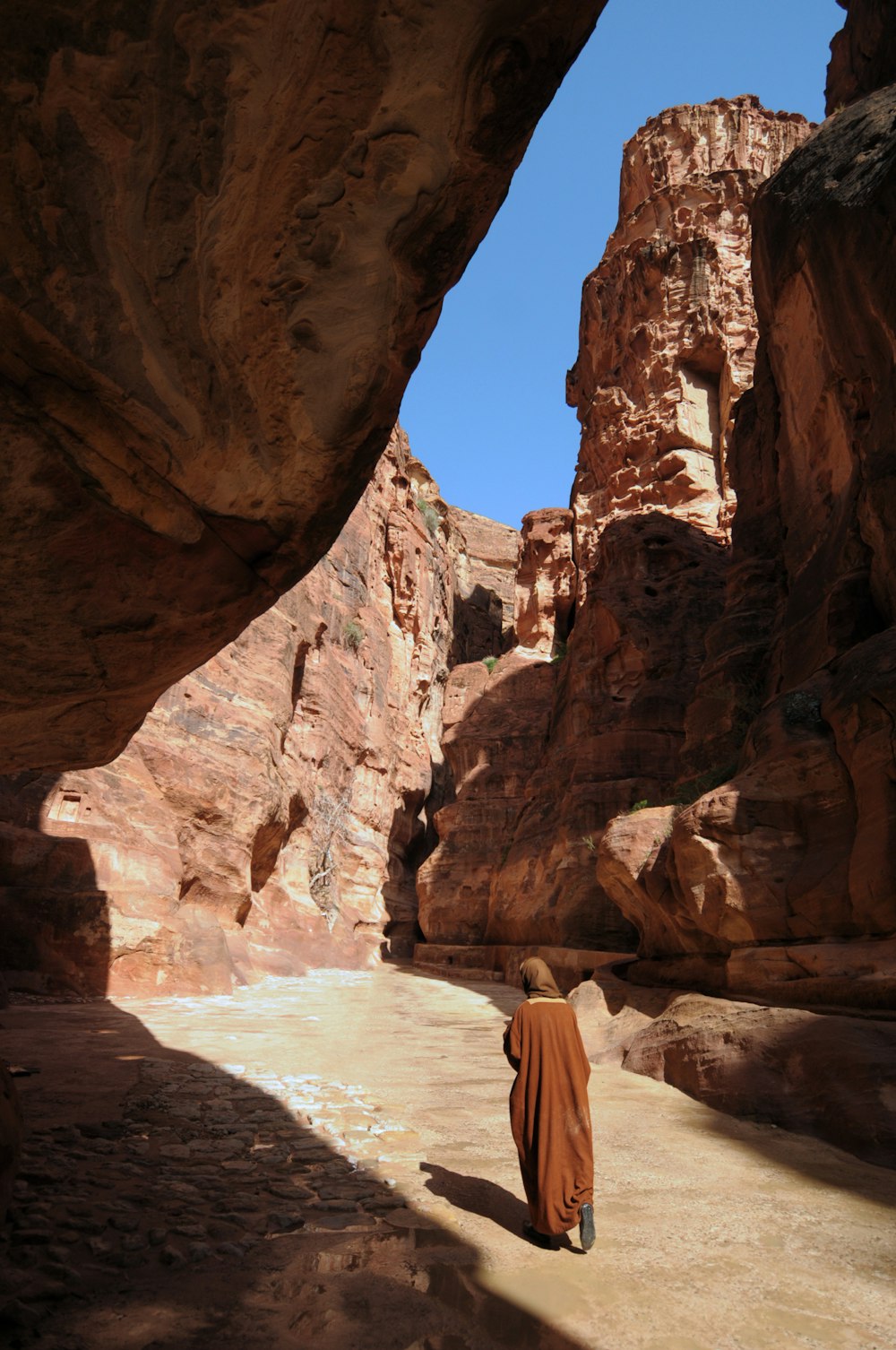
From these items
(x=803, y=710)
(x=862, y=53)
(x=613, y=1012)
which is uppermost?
(x=862, y=53)

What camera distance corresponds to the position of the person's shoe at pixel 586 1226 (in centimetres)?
376

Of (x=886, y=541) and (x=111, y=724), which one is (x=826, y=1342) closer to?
(x=111, y=724)

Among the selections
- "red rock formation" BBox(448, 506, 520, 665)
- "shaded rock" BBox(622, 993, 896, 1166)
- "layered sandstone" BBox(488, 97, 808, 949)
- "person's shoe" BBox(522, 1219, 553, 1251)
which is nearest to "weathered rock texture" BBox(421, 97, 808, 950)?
"layered sandstone" BBox(488, 97, 808, 949)

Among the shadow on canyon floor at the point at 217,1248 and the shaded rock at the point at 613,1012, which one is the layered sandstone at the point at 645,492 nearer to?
the shaded rock at the point at 613,1012

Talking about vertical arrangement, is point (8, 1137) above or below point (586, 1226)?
above

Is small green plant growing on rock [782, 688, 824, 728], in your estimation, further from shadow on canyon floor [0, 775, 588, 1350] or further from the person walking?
shadow on canyon floor [0, 775, 588, 1350]

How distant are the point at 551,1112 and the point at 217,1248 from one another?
1618 millimetres

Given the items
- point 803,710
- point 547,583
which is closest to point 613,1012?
point 803,710

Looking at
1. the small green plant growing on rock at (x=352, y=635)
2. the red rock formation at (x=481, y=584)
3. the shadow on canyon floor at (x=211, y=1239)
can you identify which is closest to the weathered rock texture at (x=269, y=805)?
the small green plant growing on rock at (x=352, y=635)

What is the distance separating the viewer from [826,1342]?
2961 millimetres

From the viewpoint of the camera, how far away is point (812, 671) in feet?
36.7

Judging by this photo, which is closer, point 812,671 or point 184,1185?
point 184,1185

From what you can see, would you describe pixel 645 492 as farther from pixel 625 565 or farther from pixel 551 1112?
pixel 551 1112

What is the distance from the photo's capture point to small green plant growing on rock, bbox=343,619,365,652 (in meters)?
31.2
